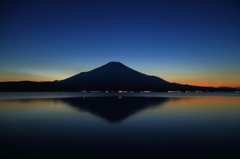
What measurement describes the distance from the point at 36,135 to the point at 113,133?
181 inches

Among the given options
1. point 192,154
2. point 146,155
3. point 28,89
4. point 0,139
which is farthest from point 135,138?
point 28,89

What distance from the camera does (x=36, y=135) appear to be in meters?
10.7

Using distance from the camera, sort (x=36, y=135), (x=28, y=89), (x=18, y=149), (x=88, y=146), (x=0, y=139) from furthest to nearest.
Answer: (x=28, y=89) < (x=36, y=135) < (x=0, y=139) < (x=88, y=146) < (x=18, y=149)

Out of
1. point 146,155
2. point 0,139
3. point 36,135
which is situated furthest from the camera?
point 36,135

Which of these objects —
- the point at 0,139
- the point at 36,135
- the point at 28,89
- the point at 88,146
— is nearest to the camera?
the point at 88,146

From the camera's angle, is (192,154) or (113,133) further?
(113,133)

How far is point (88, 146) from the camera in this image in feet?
28.1

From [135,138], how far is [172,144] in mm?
2047

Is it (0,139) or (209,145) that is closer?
(209,145)

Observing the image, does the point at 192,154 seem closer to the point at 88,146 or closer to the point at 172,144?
the point at 172,144

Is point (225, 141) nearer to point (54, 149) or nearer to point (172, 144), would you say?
point (172, 144)

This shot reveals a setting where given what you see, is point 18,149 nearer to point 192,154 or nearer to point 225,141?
point 192,154

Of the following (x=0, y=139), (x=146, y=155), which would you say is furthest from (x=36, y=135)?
(x=146, y=155)

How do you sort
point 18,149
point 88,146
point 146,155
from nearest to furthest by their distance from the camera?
point 146,155
point 18,149
point 88,146
